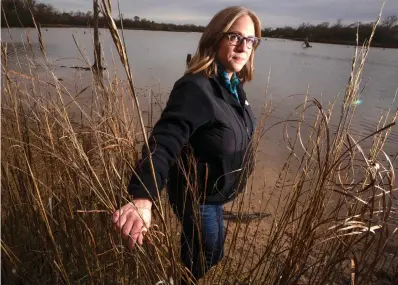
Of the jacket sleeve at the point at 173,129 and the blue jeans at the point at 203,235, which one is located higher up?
the jacket sleeve at the point at 173,129

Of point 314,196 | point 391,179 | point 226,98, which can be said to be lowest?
point 314,196

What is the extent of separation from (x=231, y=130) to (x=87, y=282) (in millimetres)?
1011

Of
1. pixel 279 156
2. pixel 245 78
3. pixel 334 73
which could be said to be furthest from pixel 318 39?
pixel 245 78

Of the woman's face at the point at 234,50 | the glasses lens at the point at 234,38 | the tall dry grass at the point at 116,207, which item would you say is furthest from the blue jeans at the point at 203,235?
the glasses lens at the point at 234,38

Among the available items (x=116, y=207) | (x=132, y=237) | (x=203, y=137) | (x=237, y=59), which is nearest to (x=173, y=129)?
(x=203, y=137)

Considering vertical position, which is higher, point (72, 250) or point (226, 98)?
point (226, 98)

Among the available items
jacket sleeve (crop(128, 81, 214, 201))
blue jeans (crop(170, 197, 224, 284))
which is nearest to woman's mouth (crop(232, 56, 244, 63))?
jacket sleeve (crop(128, 81, 214, 201))

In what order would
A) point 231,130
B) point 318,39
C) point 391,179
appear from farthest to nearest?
point 318,39 → point 231,130 → point 391,179

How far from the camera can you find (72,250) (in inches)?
57.1

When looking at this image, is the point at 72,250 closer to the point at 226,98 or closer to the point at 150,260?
the point at 150,260

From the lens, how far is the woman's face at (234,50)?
1516mm

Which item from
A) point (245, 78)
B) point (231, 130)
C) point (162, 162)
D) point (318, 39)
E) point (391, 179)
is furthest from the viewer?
point (318, 39)

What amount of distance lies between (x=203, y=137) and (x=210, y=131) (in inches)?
1.6

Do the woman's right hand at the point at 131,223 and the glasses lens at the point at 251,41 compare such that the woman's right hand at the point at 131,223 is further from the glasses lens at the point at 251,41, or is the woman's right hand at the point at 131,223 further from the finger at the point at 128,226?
the glasses lens at the point at 251,41
